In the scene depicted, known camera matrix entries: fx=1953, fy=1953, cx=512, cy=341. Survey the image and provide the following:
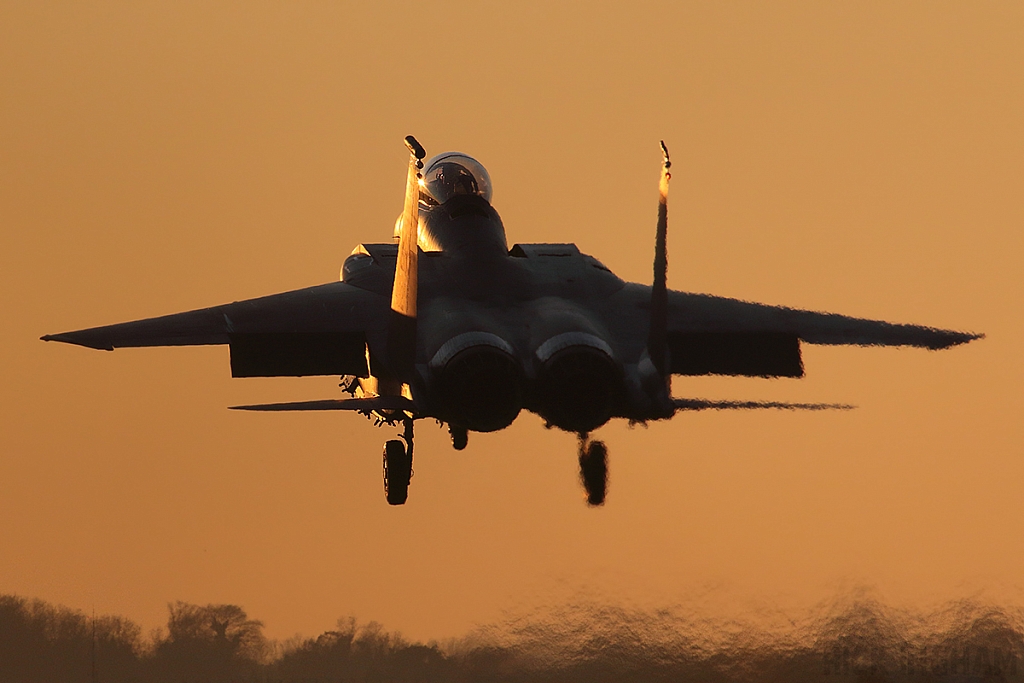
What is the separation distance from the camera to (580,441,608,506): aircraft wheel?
4088cm

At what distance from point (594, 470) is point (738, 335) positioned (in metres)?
4.33

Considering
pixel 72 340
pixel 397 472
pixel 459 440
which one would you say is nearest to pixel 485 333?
pixel 397 472

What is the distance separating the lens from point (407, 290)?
3756cm

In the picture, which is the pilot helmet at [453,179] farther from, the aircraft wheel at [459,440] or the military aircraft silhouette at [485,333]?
the aircraft wheel at [459,440]

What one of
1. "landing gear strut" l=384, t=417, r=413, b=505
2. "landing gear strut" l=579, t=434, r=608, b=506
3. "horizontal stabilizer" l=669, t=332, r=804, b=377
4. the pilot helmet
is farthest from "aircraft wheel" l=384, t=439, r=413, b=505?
the pilot helmet

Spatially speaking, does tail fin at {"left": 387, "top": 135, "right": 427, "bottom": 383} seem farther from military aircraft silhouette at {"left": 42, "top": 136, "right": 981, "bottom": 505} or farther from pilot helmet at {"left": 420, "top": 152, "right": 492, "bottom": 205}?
pilot helmet at {"left": 420, "top": 152, "right": 492, "bottom": 205}

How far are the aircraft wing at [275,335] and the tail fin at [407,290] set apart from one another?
7.81 feet

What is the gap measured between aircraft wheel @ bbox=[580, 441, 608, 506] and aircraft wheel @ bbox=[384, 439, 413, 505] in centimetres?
364

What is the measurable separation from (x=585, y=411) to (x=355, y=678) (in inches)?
1068

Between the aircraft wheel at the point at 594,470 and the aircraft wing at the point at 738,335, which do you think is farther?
the aircraft wing at the point at 738,335

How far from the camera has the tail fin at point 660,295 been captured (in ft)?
124

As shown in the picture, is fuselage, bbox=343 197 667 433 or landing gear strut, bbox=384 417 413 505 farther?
landing gear strut, bbox=384 417 413 505

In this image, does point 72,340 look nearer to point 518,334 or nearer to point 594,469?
point 518,334

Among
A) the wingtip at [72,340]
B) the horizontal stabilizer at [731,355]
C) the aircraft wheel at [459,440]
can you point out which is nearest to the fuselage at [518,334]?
the horizontal stabilizer at [731,355]
